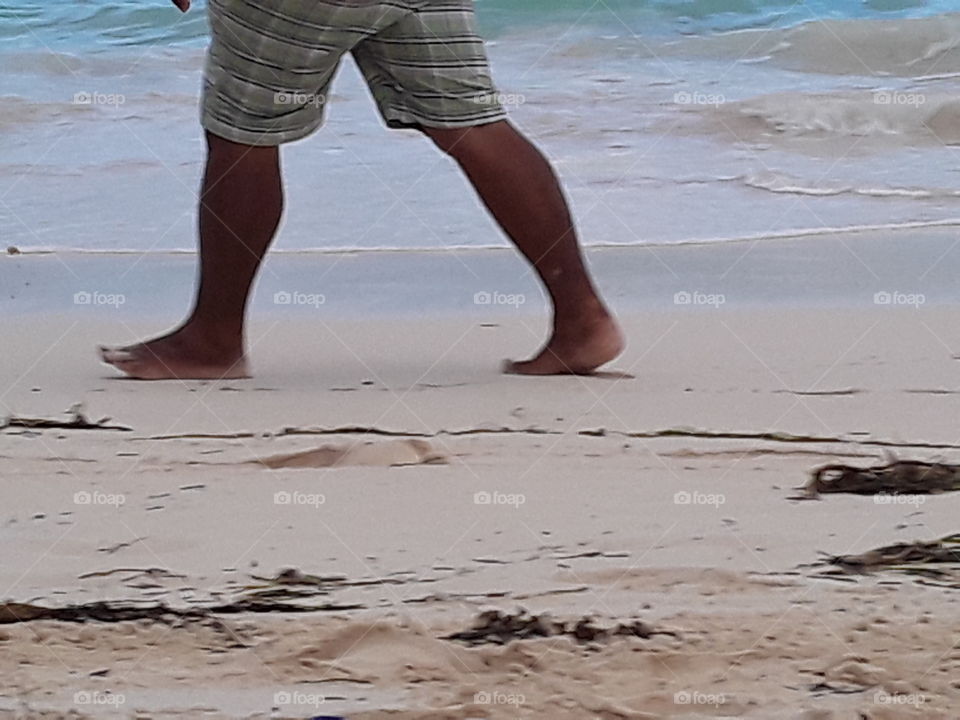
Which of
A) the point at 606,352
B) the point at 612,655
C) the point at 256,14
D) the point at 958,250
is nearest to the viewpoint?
the point at 612,655

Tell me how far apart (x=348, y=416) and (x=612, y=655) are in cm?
44

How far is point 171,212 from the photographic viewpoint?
183cm

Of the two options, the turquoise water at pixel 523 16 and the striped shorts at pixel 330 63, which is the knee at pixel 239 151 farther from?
the turquoise water at pixel 523 16

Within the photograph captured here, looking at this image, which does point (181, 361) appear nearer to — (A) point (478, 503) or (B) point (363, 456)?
(B) point (363, 456)

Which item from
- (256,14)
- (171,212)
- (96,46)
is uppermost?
(256,14)

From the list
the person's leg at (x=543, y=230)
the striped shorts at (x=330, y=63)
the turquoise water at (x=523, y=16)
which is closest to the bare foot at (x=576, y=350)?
the person's leg at (x=543, y=230)

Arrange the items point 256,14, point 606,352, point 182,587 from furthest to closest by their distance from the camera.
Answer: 1. point 606,352
2. point 256,14
3. point 182,587

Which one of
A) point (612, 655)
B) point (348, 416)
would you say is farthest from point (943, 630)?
point (348, 416)

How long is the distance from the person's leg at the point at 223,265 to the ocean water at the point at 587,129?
17 centimetres

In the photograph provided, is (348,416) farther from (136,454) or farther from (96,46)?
(96,46)

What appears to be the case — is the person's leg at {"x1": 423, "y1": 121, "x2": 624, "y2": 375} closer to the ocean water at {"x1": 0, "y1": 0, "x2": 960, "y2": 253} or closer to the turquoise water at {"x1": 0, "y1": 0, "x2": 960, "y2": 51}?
the ocean water at {"x1": 0, "y1": 0, "x2": 960, "y2": 253}

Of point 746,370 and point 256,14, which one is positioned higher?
point 256,14

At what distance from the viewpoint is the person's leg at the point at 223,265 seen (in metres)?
1.51

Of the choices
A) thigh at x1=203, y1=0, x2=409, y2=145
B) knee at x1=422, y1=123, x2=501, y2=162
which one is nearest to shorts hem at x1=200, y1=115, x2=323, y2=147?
thigh at x1=203, y1=0, x2=409, y2=145
